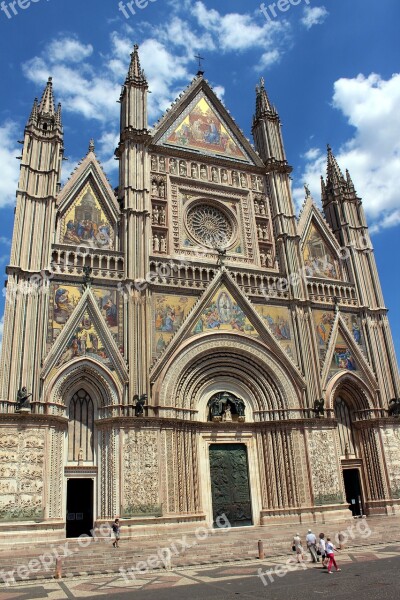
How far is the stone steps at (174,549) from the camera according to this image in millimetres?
14719

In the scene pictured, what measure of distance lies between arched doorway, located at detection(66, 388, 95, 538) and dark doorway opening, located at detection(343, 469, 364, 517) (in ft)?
40.3

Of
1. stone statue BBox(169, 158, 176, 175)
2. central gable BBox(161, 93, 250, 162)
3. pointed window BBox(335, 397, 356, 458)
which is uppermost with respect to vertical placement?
A: central gable BBox(161, 93, 250, 162)

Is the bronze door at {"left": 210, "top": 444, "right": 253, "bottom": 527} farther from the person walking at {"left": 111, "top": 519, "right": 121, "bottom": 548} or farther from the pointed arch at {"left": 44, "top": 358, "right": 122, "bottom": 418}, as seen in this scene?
the pointed arch at {"left": 44, "top": 358, "right": 122, "bottom": 418}

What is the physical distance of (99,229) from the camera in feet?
78.4

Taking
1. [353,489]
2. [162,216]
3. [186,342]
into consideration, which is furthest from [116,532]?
[162,216]

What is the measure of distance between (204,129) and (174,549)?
21.9 metres

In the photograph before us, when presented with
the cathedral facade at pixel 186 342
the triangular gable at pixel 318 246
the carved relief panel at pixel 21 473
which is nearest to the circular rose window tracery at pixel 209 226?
the cathedral facade at pixel 186 342

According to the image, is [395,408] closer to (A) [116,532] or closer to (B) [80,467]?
(A) [116,532]

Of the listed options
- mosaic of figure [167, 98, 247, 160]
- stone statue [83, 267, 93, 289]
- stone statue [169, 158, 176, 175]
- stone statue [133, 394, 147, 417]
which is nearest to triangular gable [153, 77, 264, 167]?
mosaic of figure [167, 98, 247, 160]

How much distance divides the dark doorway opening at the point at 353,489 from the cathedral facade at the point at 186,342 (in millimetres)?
102

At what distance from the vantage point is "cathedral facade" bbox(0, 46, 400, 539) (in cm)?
1983

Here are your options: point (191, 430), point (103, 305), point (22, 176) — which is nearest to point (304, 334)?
point (191, 430)

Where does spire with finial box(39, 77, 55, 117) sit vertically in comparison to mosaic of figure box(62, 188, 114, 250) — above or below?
above

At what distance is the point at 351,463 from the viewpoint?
82.0ft
